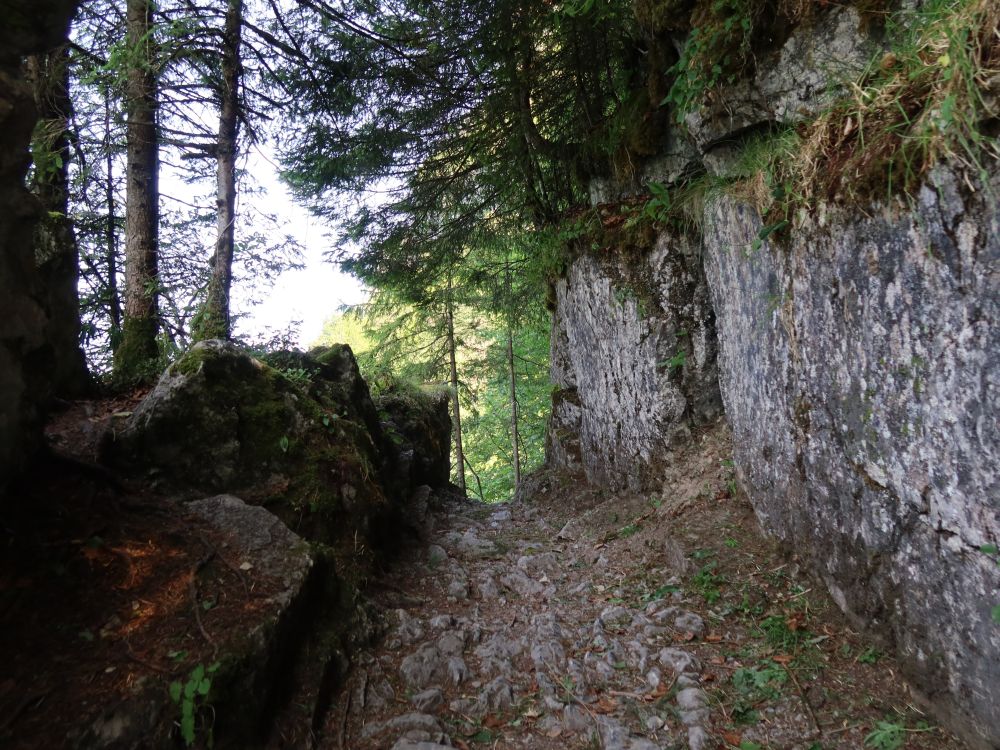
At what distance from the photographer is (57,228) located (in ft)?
13.7

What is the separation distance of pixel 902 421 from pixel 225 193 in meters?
7.75

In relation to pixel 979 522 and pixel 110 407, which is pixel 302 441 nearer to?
pixel 110 407

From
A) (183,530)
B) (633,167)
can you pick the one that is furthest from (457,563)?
(633,167)

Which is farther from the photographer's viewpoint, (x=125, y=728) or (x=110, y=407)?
(x=110, y=407)

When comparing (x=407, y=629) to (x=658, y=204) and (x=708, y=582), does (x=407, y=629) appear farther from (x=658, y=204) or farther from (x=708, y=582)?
(x=658, y=204)

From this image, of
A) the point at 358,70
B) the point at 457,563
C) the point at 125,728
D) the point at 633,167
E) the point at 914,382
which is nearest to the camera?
the point at 125,728

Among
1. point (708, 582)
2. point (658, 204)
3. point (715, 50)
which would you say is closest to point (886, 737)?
point (708, 582)

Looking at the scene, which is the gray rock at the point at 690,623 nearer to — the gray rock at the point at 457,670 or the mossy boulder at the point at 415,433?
the gray rock at the point at 457,670

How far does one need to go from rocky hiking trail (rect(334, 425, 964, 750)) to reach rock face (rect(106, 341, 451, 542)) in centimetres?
91

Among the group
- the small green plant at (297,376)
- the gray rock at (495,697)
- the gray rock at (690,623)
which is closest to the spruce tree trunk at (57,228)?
the small green plant at (297,376)

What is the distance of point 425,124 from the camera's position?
28.6 ft

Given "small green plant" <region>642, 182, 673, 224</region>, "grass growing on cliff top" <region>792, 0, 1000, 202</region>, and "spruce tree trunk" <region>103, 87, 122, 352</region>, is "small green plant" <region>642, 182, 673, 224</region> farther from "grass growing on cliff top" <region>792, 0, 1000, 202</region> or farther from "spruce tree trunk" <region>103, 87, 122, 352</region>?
"spruce tree trunk" <region>103, 87, 122, 352</region>

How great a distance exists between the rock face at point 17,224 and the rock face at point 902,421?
464cm

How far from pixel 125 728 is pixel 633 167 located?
7267 mm
